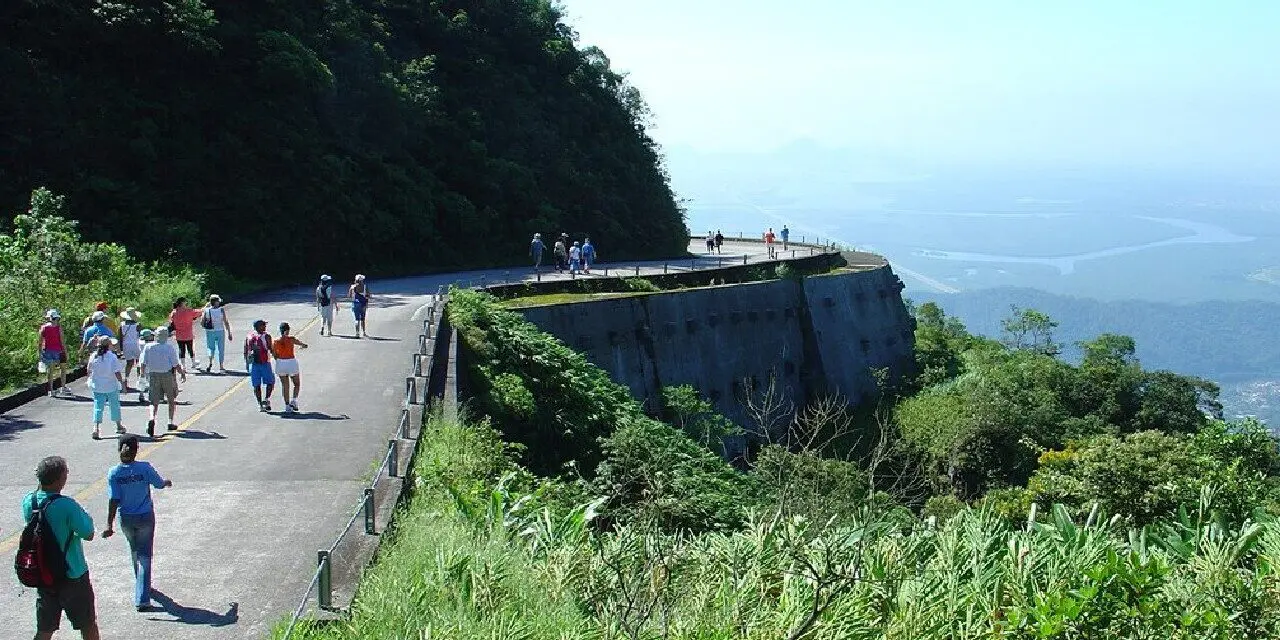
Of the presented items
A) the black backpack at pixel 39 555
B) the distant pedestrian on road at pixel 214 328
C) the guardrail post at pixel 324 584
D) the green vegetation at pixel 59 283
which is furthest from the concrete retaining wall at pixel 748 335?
the black backpack at pixel 39 555

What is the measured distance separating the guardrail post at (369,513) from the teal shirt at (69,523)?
2.42m

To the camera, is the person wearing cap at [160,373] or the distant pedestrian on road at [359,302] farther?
the distant pedestrian on road at [359,302]

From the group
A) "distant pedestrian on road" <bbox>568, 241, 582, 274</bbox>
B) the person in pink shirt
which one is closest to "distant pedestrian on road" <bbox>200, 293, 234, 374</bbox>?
the person in pink shirt

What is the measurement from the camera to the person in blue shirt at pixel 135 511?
8477 millimetres

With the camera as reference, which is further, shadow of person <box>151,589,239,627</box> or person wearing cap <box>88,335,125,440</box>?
person wearing cap <box>88,335,125,440</box>

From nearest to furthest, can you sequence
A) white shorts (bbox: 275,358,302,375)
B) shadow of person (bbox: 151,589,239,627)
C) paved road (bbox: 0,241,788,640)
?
shadow of person (bbox: 151,589,239,627) → paved road (bbox: 0,241,788,640) → white shorts (bbox: 275,358,302,375)

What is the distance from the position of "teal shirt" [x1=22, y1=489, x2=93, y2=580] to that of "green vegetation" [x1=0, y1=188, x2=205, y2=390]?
970 centimetres

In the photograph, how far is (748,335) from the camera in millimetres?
32531

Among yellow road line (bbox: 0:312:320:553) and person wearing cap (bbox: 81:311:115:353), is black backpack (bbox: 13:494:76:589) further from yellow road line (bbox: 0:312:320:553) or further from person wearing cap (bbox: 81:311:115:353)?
person wearing cap (bbox: 81:311:115:353)

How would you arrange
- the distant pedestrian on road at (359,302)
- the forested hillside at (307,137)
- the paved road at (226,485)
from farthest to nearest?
the forested hillside at (307,137) → the distant pedestrian on road at (359,302) → the paved road at (226,485)

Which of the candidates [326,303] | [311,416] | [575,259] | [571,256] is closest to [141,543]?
[311,416]

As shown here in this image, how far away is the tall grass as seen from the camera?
→ 345 inches

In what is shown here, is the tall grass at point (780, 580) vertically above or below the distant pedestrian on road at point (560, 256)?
below

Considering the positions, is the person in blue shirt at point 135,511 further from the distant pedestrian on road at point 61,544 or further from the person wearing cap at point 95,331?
the person wearing cap at point 95,331
